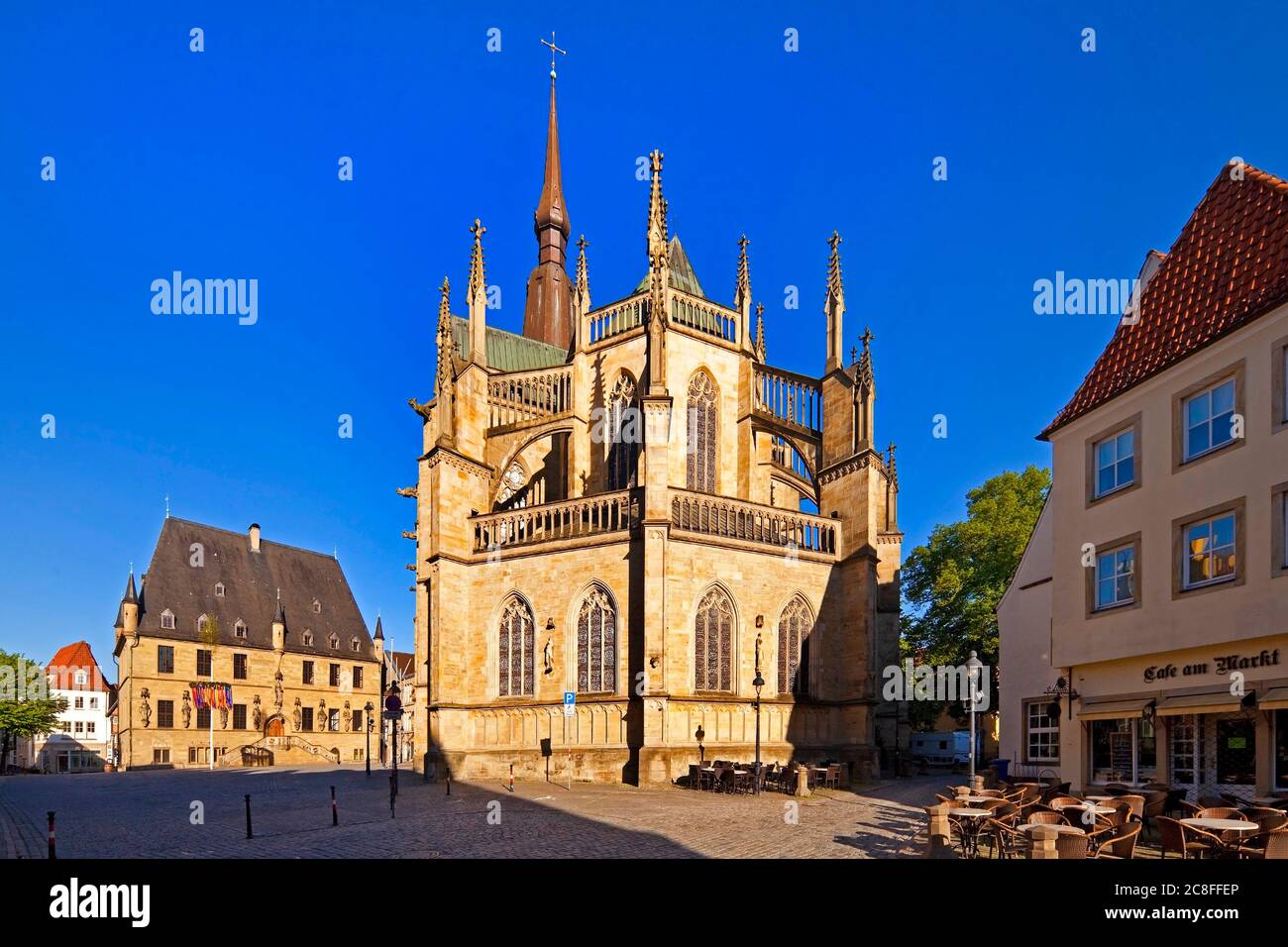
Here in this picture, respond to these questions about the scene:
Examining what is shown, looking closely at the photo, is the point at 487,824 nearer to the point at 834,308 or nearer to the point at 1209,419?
the point at 1209,419

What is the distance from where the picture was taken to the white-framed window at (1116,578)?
1802 cm

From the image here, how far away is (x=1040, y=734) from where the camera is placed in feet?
81.0

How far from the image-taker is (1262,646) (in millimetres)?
14773

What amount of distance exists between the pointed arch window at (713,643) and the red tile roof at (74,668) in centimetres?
8361

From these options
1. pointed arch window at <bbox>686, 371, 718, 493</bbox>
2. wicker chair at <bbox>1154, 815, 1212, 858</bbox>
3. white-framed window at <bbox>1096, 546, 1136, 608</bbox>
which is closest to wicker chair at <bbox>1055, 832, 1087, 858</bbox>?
wicker chair at <bbox>1154, 815, 1212, 858</bbox>

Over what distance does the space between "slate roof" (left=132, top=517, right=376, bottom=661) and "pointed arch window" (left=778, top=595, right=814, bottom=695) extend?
48.2 meters

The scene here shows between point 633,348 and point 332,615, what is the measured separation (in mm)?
50138

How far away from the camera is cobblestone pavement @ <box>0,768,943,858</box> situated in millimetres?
13758

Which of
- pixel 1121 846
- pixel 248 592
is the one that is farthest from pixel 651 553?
pixel 248 592

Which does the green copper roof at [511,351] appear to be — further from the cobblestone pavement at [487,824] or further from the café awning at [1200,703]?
the café awning at [1200,703]

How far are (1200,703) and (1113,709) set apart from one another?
2.48 m

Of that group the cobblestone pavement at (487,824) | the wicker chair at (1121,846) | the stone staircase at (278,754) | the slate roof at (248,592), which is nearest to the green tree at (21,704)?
the slate roof at (248,592)

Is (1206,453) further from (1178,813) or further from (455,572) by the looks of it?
(455,572)

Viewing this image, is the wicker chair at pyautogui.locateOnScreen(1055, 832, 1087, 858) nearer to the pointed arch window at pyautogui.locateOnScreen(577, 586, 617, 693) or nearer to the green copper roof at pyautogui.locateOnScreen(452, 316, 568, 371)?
the pointed arch window at pyautogui.locateOnScreen(577, 586, 617, 693)
